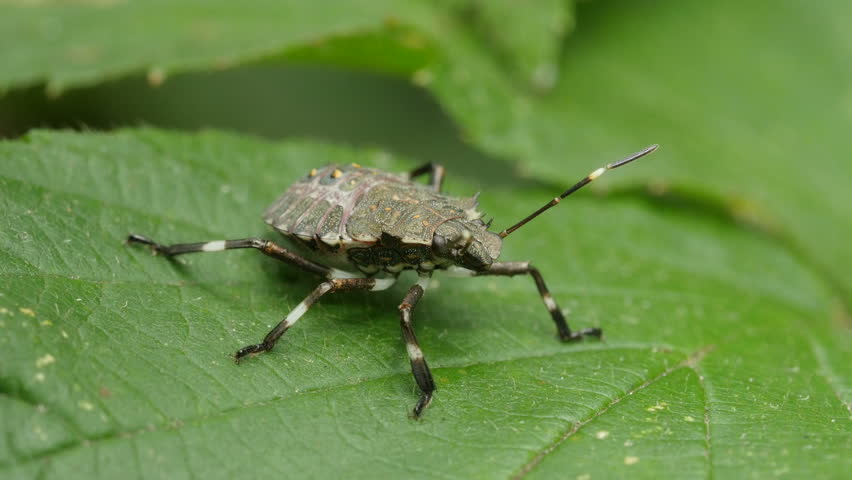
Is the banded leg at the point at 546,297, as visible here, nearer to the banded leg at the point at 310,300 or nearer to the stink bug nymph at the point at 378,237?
the stink bug nymph at the point at 378,237

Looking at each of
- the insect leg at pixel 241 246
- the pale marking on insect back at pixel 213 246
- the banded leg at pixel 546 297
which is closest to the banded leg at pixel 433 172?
the banded leg at pixel 546 297

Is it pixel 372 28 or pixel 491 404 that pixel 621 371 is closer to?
pixel 491 404

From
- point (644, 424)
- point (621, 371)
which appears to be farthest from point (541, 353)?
point (644, 424)

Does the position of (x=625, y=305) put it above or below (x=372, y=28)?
below

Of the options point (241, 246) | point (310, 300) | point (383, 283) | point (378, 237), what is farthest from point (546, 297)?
→ point (241, 246)

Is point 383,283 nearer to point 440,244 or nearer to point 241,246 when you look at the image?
point 440,244

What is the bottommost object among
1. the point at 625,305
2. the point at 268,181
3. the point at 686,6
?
the point at 625,305

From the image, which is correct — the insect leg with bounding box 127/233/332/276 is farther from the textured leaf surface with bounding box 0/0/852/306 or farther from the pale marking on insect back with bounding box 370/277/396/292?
the textured leaf surface with bounding box 0/0/852/306
